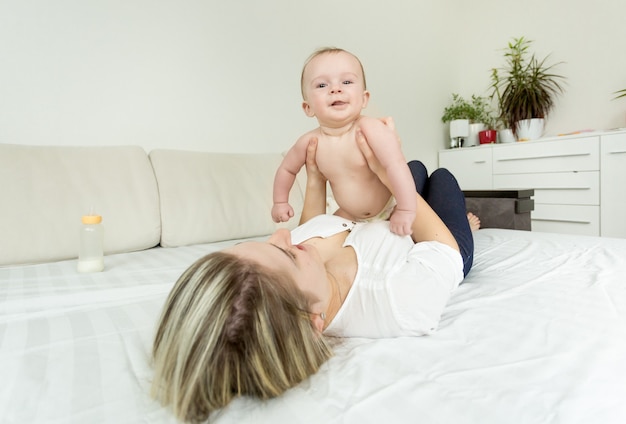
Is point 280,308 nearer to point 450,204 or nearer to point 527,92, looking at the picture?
point 450,204

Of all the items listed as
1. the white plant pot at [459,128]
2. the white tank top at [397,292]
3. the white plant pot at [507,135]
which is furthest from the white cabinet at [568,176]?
the white tank top at [397,292]

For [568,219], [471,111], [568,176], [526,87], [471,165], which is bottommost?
[568,219]

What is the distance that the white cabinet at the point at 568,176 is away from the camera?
2.52 metres

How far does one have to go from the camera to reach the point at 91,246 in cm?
132

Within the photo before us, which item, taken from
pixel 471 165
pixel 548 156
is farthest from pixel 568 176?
pixel 471 165

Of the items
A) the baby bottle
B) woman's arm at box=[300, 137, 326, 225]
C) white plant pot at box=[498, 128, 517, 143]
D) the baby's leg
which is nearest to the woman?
woman's arm at box=[300, 137, 326, 225]

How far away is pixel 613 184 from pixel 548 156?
1.50 feet

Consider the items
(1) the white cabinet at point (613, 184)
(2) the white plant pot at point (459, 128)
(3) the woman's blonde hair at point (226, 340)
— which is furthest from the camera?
(2) the white plant pot at point (459, 128)

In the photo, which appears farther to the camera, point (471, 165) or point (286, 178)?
point (471, 165)

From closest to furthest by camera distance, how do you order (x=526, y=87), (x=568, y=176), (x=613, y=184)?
1. (x=613, y=184)
2. (x=568, y=176)
3. (x=526, y=87)

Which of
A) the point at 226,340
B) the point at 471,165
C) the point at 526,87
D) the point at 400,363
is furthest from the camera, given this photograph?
the point at 471,165

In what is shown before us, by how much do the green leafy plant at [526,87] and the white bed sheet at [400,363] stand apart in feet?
8.37

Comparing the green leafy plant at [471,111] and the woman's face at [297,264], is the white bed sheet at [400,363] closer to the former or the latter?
the woman's face at [297,264]

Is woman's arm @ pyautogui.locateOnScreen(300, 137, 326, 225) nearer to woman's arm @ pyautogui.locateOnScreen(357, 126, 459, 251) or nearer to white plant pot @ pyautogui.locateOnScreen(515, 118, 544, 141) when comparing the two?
woman's arm @ pyautogui.locateOnScreen(357, 126, 459, 251)
